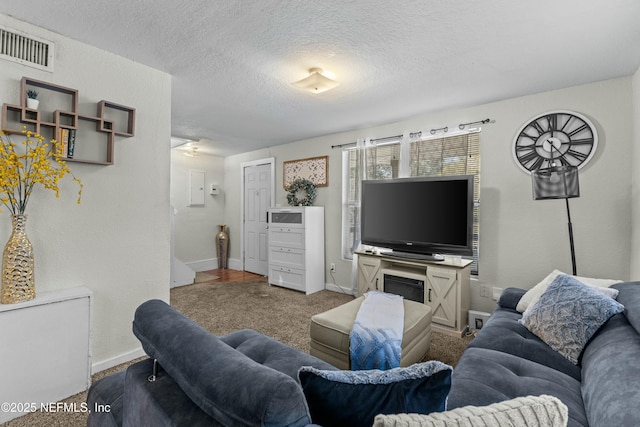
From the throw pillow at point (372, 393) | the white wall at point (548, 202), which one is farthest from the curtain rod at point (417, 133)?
the throw pillow at point (372, 393)

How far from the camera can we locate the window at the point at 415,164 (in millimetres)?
3295

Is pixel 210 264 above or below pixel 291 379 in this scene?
below

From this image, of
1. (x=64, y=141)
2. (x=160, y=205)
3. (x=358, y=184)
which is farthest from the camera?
(x=358, y=184)

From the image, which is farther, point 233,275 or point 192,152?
point 192,152

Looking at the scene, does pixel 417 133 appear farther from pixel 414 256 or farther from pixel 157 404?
pixel 157 404

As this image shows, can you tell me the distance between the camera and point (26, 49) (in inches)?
74.4

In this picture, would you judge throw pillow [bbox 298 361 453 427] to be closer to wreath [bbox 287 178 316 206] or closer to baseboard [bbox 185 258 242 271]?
wreath [bbox 287 178 316 206]

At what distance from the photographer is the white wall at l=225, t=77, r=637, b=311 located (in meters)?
2.55

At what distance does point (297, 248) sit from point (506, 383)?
3348 mm

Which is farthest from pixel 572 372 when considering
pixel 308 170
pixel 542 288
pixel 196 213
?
pixel 196 213

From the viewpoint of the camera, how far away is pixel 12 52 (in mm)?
1839

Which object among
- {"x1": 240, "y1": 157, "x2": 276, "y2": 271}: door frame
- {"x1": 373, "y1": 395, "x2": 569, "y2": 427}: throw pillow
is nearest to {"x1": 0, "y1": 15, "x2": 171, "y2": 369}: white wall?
{"x1": 373, "y1": 395, "x2": 569, "y2": 427}: throw pillow

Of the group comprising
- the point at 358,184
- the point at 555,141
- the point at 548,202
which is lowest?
the point at 548,202

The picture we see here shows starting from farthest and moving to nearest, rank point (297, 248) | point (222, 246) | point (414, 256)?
1. point (222, 246)
2. point (297, 248)
3. point (414, 256)
